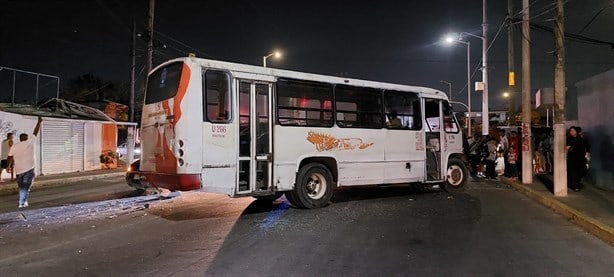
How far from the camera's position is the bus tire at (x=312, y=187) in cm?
1040

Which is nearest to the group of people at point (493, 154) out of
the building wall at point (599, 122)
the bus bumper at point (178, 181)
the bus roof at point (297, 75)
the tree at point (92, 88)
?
the building wall at point (599, 122)

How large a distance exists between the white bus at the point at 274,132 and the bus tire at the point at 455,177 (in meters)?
0.89

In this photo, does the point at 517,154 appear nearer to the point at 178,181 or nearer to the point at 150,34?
the point at 178,181

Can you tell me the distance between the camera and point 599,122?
13781 millimetres

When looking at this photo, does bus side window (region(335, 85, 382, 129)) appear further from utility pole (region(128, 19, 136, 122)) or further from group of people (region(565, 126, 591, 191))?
utility pole (region(128, 19, 136, 122))

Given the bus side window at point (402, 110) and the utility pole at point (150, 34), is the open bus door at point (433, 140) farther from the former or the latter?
the utility pole at point (150, 34)

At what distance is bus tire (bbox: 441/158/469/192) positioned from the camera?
45.3 ft

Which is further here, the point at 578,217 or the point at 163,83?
the point at 163,83

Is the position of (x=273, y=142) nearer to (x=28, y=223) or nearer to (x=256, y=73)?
(x=256, y=73)

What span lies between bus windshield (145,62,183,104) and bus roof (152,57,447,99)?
131 mm

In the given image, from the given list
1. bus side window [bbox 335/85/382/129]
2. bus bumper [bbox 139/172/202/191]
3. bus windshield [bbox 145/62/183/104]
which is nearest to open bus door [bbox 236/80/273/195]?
bus bumper [bbox 139/172/202/191]

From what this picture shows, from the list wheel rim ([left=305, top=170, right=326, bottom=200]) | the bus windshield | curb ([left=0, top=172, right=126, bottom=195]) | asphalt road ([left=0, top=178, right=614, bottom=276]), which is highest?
the bus windshield

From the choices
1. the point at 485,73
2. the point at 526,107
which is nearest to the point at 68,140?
the point at 526,107

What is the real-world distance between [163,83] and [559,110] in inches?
351
